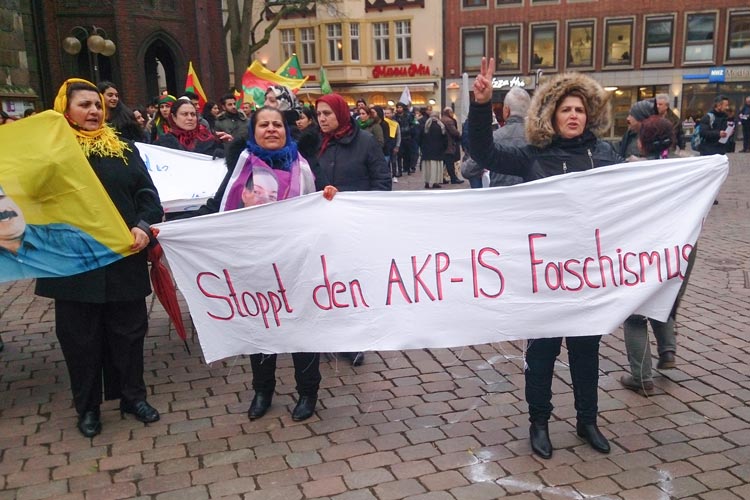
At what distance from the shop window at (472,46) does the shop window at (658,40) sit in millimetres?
8769

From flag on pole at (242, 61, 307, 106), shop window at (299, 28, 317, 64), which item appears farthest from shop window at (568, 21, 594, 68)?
flag on pole at (242, 61, 307, 106)

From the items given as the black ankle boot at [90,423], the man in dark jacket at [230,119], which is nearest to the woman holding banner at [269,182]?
the black ankle boot at [90,423]

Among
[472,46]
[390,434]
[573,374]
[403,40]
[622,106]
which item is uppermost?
[403,40]

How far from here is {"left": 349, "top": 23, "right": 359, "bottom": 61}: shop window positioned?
4088 cm

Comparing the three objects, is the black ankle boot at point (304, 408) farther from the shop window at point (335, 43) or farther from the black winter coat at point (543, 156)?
the shop window at point (335, 43)

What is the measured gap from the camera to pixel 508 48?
38656mm

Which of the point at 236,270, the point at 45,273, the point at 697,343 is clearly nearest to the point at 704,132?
the point at 697,343

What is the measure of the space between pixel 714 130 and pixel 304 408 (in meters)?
10.8

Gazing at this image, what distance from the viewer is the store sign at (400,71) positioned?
39.7 m

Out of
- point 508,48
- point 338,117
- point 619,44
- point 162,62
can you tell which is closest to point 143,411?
point 338,117

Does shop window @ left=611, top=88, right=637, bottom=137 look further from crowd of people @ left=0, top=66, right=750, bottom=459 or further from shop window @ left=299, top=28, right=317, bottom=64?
crowd of people @ left=0, top=66, right=750, bottom=459

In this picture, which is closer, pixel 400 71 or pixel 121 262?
pixel 121 262

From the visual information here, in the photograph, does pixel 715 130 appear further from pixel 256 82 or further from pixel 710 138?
pixel 256 82

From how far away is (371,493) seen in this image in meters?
3.44
